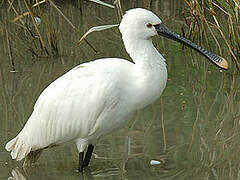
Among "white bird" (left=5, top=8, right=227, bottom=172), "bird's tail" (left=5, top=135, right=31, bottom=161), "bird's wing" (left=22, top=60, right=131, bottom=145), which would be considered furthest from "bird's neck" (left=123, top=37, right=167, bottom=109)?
"bird's tail" (left=5, top=135, right=31, bottom=161)

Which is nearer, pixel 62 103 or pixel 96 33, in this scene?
A: pixel 62 103

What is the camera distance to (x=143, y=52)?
629cm

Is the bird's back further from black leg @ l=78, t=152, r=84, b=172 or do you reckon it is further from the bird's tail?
black leg @ l=78, t=152, r=84, b=172

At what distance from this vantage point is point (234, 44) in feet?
31.0

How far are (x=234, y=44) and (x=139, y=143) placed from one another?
9.23 ft

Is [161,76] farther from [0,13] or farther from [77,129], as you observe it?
[0,13]

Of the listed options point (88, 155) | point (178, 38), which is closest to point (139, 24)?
point (178, 38)

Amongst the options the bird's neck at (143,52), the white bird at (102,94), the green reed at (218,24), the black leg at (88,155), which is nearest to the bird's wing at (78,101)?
the white bird at (102,94)

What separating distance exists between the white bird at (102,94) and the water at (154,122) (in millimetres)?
379

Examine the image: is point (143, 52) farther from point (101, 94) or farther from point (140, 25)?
point (101, 94)

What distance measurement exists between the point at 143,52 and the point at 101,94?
527 millimetres

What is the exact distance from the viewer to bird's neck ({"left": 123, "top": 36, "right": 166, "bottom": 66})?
20.5ft

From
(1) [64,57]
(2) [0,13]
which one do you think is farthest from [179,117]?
(2) [0,13]

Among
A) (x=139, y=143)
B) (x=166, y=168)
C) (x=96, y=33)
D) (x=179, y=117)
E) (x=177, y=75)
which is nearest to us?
(x=166, y=168)
